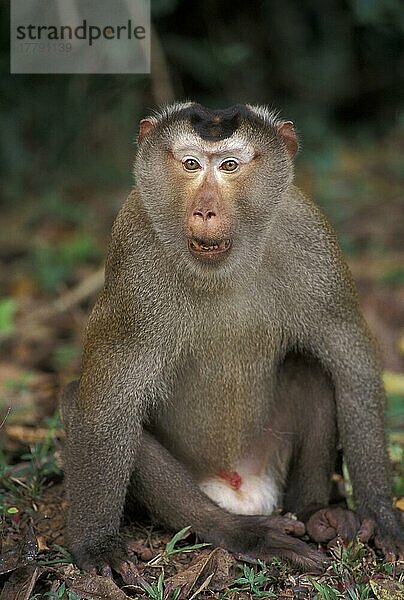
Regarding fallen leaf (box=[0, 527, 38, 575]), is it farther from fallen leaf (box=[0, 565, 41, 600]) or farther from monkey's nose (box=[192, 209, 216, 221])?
monkey's nose (box=[192, 209, 216, 221])

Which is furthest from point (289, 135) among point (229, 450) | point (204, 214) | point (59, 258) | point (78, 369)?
point (59, 258)

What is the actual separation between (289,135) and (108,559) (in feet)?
6.79

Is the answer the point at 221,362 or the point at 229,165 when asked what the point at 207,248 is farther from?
the point at 221,362

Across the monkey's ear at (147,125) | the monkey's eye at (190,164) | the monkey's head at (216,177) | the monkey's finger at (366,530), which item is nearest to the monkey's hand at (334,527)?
the monkey's finger at (366,530)

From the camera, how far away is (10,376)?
7.37 m

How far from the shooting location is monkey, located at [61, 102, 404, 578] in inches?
170

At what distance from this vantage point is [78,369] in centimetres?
760

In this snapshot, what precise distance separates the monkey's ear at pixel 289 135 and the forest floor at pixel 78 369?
1837mm

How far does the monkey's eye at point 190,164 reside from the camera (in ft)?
13.8

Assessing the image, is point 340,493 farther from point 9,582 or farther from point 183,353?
point 9,582

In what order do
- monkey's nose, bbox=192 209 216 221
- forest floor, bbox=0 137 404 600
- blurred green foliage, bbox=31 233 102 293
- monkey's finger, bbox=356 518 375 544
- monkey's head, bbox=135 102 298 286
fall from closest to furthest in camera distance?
monkey's nose, bbox=192 209 216 221
monkey's head, bbox=135 102 298 286
forest floor, bbox=0 137 404 600
monkey's finger, bbox=356 518 375 544
blurred green foliage, bbox=31 233 102 293

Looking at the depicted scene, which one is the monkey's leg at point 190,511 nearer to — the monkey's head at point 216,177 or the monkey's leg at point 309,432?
the monkey's leg at point 309,432

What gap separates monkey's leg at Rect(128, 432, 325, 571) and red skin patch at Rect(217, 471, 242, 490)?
368 millimetres
